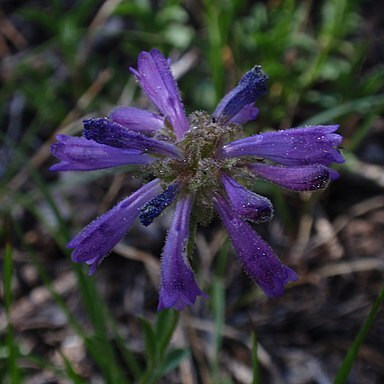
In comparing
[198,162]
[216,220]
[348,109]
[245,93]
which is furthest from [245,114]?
[216,220]

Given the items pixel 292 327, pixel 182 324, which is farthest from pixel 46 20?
pixel 292 327

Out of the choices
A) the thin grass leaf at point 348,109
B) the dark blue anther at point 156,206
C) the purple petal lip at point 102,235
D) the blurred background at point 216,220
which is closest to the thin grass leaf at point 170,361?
the blurred background at point 216,220

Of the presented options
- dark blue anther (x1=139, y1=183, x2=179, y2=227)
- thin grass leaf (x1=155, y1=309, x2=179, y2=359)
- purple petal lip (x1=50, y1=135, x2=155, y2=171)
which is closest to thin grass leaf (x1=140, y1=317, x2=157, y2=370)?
thin grass leaf (x1=155, y1=309, x2=179, y2=359)

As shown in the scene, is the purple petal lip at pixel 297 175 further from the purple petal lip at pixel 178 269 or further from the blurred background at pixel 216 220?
the blurred background at pixel 216 220

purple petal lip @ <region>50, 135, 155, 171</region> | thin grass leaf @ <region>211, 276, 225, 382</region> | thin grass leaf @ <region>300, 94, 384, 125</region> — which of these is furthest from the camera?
thin grass leaf @ <region>300, 94, 384, 125</region>

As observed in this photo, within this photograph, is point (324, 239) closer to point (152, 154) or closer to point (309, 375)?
point (309, 375)

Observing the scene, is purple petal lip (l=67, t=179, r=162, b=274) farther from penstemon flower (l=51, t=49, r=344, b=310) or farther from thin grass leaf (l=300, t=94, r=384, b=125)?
thin grass leaf (l=300, t=94, r=384, b=125)

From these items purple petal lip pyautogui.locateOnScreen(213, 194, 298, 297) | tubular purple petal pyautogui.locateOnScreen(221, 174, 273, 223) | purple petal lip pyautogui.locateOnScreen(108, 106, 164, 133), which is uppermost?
purple petal lip pyautogui.locateOnScreen(108, 106, 164, 133)

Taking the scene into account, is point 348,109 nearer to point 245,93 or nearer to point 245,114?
point 245,114
